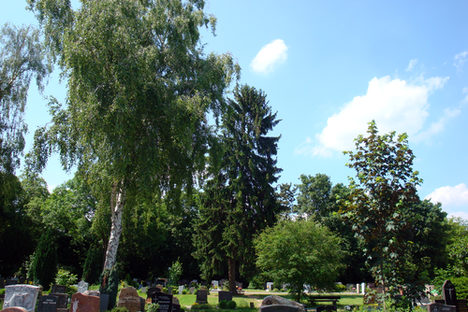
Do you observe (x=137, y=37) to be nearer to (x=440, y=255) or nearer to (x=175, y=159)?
(x=175, y=159)

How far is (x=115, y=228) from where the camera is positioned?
16.3 m

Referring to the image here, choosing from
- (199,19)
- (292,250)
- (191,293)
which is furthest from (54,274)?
(199,19)

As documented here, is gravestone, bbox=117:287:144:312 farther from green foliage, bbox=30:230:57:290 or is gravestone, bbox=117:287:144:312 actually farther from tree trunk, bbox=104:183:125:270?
green foliage, bbox=30:230:57:290

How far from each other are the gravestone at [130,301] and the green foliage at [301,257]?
24.2 feet

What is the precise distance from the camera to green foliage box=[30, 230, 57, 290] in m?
24.1

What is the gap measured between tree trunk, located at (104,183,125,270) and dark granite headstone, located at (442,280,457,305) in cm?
1382

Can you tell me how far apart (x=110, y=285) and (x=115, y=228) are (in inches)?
95.5

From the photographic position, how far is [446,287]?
1470cm

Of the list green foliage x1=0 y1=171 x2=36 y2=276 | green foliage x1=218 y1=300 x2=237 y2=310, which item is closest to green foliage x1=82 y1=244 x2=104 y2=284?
green foliage x1=0 y1=171 x2=36 y2=276

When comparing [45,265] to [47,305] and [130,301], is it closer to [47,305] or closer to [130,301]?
[130,301]

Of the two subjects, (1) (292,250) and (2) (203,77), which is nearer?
(2) (203,77)

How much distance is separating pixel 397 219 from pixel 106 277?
39.6 ft

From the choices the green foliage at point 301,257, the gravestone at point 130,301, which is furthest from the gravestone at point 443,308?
the gravestone at point 130,301

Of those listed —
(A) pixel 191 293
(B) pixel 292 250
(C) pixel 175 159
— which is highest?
(C) pixel 175 159
